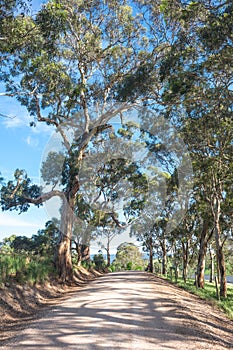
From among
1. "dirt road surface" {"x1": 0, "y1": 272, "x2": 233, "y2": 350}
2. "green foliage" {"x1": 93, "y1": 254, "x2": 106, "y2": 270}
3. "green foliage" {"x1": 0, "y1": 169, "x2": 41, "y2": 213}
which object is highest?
"green foliage" {"x1": 0, "y1": 169, "x2": 41, "y2": 213}

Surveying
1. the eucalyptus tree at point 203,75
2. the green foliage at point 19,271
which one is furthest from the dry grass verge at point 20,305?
the eucalyptus tree at point 203,75

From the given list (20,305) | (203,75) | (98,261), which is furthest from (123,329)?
(98,261)

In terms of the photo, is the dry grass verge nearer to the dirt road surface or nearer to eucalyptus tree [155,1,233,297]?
the dirt road surface

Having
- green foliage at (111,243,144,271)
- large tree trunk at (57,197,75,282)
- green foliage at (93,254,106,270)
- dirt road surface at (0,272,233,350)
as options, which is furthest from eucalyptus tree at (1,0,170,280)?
green foliage at (111,243,144,271)

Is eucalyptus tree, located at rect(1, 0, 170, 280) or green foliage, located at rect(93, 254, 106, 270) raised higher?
eucalyptus tree, located at rect(1, 0, 170, 280)

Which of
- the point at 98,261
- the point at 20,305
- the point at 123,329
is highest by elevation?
the point at 98,261

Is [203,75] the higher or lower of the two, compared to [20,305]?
higher

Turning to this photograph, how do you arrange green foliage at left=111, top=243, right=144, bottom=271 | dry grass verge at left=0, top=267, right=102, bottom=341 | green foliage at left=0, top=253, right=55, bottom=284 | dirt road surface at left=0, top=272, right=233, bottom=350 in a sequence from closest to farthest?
dirt road surface at left=0, top=272, right=233, bottom=350 → dry grass verge at left=0, top=267, right=102, bottom=341 → green foliage at left=0, top=253, right=55, bottom=284 → green foliage at left=111, top=243, right=144, bottom=271

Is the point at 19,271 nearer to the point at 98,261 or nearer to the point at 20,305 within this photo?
the point at 20,305

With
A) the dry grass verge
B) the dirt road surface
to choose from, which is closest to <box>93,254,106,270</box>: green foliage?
the dry grass verge

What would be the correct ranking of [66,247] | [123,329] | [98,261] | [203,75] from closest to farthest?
[123,329]
[203,75]
[66,247]
[98,261]

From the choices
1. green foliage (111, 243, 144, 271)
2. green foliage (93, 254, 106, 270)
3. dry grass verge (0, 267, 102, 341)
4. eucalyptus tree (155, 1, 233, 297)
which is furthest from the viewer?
green foliage (111, 243, 144, 271)

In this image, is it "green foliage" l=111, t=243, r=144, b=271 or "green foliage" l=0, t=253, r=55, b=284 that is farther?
"green foliage" l=111, t=243, r=144, b=271

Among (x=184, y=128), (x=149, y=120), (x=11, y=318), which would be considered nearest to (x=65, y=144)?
(x=149, y=120)
